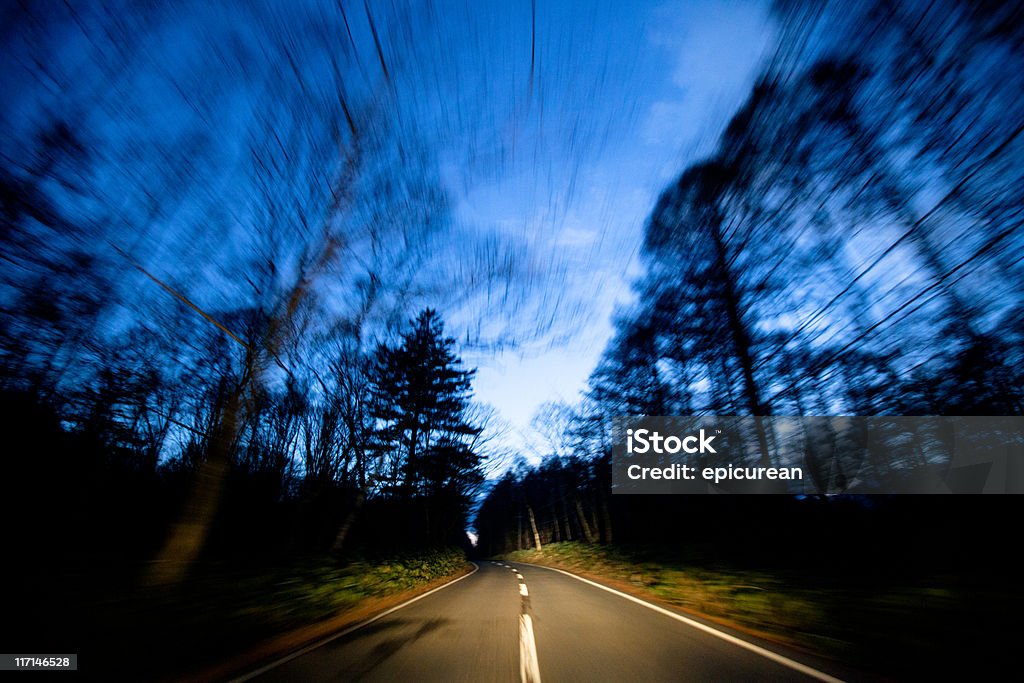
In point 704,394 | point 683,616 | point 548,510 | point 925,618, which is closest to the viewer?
point 925,618

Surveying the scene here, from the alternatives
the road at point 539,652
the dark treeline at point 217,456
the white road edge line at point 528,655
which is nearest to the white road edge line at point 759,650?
the road at point 539,652

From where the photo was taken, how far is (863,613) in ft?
15.2

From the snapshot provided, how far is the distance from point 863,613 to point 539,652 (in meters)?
3.95

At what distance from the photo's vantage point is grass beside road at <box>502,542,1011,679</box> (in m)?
3.76

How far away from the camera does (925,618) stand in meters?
4.12

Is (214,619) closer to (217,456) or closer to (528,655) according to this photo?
(217,456)

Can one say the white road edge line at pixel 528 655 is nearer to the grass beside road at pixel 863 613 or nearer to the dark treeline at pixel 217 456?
the grass beside road at pixel 863 613

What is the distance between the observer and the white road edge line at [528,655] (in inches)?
140

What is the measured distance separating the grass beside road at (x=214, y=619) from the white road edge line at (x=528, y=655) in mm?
2928

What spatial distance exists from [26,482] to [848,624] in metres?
14.9

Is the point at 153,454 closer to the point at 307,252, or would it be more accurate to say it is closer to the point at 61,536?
the point at 61,536

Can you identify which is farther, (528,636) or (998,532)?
(998,532)

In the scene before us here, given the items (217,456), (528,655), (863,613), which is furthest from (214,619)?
(863,613)

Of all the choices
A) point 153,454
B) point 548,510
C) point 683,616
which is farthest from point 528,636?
point 548,510
